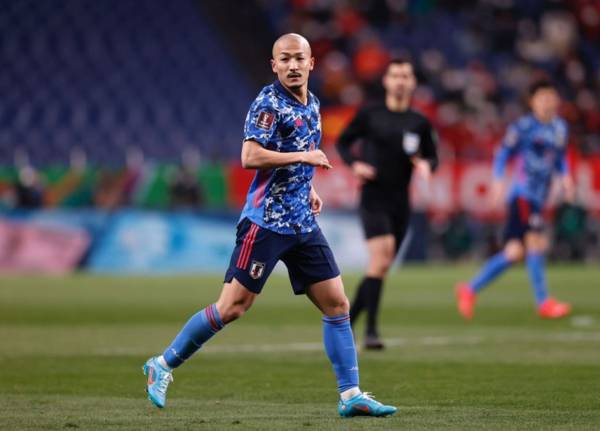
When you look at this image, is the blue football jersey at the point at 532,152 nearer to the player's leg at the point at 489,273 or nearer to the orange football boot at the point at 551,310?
the player's leg at the point at 489,273

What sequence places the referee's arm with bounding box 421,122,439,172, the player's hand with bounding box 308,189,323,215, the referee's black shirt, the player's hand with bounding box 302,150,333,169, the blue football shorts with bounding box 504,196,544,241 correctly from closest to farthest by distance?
the player's hand with bounding box 302,150,333,169 < the player's hand with bounding box 308,189,323,215 < the referee's black shirt < the referee's arm with bounding box 421,122,439,172 < the blue football shorts with bounding box 504,196,544,241

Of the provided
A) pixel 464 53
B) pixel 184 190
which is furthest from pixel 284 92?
pixel 464 53

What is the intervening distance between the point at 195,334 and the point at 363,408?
39.5 inches

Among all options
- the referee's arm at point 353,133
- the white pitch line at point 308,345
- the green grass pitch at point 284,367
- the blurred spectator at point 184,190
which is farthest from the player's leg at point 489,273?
the blurred spectator at point 184,190

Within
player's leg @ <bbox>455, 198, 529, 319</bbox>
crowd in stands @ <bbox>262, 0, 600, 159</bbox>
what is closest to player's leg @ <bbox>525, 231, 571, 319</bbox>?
player's leg @ <bbox>455, 198, 529, 319</bbox>

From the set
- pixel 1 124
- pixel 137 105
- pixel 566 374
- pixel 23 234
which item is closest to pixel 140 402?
pixel 566 374

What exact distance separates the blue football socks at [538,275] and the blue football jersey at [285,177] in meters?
8.23

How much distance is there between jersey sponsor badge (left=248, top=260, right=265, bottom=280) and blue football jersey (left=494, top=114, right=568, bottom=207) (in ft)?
27.1

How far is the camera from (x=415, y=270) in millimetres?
24516

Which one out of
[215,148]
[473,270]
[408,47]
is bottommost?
[473,270]

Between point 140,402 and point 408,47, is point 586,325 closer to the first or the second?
point 140,402

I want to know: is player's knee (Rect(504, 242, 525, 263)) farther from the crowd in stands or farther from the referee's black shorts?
the crowd in stands

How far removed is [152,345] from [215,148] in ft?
56.3

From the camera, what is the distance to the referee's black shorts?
1076 centimetres
